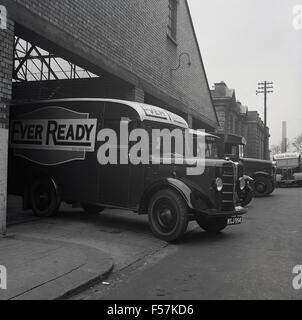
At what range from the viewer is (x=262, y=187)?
1956cm

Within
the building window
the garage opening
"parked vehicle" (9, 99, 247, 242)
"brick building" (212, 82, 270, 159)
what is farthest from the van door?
"brick building" (212, 82, 270, 159)

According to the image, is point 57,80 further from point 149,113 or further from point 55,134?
point 149,113

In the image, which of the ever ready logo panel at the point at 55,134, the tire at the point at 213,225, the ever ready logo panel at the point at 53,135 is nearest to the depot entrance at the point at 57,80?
the ever ready logo panel at the point at 53,135

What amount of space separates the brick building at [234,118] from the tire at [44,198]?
1796cm

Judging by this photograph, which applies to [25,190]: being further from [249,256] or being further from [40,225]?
[249,256]

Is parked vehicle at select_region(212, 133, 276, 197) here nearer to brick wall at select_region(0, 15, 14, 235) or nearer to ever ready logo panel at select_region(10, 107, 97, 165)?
ever ready logo panel at select_region(10, 107, 97, 165)

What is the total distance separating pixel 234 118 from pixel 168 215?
36.8 meters

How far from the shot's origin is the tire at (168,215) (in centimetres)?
771

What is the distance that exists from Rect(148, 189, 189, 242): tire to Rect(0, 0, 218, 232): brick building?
2.71 m

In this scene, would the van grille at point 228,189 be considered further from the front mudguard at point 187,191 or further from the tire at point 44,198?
the tire at point 44,198

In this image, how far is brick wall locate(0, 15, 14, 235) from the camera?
24.7 feet

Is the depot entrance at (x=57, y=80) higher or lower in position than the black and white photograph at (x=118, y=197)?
higher

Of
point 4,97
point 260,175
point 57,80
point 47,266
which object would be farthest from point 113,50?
point 260,175

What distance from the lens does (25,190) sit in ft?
32.8
